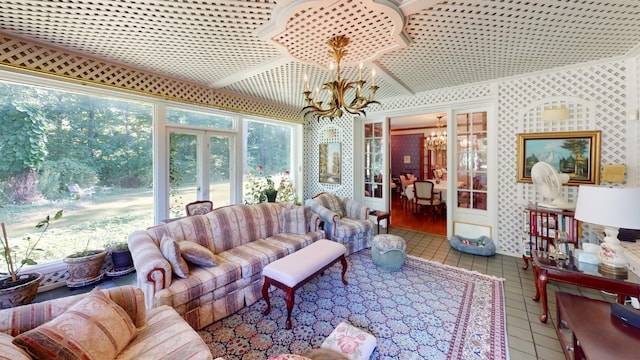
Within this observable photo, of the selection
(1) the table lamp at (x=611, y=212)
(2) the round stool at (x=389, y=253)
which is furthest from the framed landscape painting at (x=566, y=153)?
(2) the round stool at (x=389, y=253)

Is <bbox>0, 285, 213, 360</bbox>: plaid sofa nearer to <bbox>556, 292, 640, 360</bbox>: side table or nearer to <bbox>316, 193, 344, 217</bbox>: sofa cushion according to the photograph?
<bbox>556, 292, 640, 360</bbox>: side table

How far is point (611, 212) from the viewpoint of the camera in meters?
1.82

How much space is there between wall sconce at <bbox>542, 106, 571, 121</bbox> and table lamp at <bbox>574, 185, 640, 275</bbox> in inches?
72.1

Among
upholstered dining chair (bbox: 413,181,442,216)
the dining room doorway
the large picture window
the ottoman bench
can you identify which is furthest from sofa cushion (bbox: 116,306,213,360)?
the dining room doorway

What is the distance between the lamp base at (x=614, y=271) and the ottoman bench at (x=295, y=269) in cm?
232

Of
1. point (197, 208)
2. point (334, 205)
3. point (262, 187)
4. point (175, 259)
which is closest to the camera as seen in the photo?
point (175, 259)

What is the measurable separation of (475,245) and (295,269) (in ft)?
10.6

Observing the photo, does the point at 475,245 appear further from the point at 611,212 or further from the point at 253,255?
the point at 253,255

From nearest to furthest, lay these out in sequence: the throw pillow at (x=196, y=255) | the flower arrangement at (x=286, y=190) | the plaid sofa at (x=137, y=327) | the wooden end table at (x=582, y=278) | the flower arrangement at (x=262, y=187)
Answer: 1. the plaid sofa at (x=137, y=327)
2. the wooden end table at (x=582, y=278)
3. the throw pillow at (x=196, y=255)
4. the flower arrangement at (x=262, y=187)
5. the flower arrangement at (x=286, y=190)

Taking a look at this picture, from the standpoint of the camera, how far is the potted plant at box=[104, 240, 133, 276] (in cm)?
→ 319

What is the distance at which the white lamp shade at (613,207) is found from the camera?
1762 millimetres

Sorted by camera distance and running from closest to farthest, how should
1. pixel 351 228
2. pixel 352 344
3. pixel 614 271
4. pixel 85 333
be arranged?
pixel 85 333 → pixel 352 344 → pixel 614 271 → pixel 351 228

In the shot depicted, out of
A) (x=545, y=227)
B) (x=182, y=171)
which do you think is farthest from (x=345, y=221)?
(x=182, y=171)

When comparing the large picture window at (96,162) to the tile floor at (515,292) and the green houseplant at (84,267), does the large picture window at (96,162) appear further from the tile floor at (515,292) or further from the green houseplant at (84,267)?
the tile floor at (515,292)
